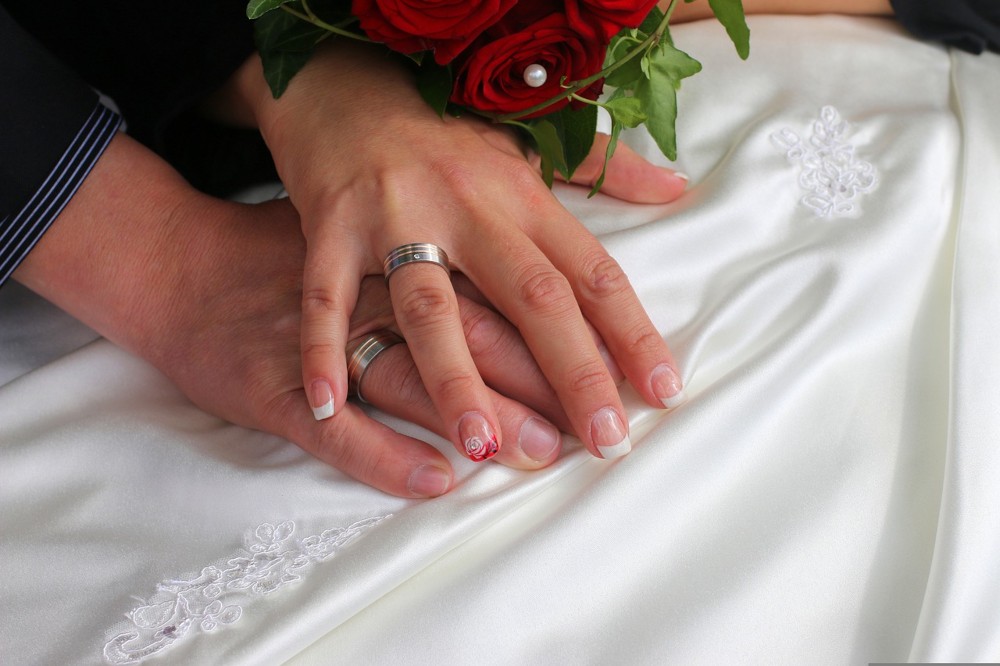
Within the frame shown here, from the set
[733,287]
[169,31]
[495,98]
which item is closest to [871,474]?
[733,287]

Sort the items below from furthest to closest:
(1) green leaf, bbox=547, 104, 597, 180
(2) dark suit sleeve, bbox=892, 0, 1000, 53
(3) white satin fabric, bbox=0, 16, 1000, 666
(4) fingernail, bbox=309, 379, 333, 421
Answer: (2) dark suit sleeve, bbox=892, 0, 1000, 53, (1) green leaf, bbox=547, 104, 597, 180, (4) fingernail, bbox=309, 379, 333, 421, (3) white satin fabric, bbox=0, 16, 1000, 666

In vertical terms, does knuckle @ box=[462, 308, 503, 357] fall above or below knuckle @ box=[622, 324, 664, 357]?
above

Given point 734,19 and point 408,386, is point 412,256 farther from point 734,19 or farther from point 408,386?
point 734,19

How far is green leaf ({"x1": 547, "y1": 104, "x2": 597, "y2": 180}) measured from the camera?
913 mm

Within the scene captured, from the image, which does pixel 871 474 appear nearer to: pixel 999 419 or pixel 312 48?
pixel 999 419

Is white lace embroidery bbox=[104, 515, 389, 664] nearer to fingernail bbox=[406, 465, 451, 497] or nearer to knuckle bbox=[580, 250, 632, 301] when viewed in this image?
fingernail bbox=[406, 465, 451, 497]

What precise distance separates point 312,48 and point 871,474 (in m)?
0.72

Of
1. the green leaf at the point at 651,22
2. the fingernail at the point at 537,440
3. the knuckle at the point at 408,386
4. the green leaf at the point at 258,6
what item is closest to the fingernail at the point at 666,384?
the fingernail at the point at 537,440

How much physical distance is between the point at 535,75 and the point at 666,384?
0.30 meters

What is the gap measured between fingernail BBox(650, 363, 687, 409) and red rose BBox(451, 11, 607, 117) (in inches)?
10.5

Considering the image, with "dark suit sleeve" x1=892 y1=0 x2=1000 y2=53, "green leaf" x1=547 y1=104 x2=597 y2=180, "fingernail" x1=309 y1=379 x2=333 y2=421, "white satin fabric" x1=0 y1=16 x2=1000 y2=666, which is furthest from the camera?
"dark suit sleeve" x1=892 y1=0 x2=1000 y2=53

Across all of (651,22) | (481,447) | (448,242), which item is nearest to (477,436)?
(481,447)

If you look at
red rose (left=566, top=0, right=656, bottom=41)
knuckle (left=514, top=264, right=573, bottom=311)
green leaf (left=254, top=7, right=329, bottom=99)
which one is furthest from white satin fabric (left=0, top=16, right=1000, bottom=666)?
green leaf (left=254, top=7, right=329, bottom=99)

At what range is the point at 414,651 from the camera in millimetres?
694
